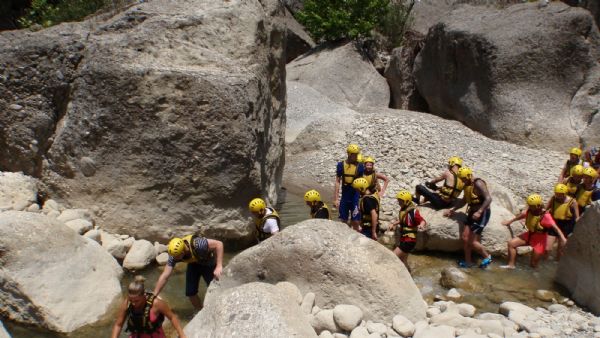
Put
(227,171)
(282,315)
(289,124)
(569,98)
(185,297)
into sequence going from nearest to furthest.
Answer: (282,315), (185,297), (227,171), (569,98), (289,124)

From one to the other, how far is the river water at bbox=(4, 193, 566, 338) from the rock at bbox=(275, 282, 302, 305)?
159 centimetres

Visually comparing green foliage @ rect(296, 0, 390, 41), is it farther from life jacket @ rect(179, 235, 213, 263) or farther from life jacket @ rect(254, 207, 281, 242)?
life jacket @ rect(179, 235, 213, 263)

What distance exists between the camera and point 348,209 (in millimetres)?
10094

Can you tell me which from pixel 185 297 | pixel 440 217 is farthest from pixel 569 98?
pixel 185 297

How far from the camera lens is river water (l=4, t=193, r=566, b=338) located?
21.8 feet

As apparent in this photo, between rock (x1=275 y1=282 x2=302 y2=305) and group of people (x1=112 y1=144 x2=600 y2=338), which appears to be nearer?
rock (x1=275 y1=282 x2=302 y2=305)

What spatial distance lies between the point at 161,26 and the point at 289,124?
294 inches

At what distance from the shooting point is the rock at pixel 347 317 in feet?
19.3

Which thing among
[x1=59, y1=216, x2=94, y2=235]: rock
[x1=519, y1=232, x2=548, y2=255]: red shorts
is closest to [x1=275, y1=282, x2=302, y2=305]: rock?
[x1=59, y1=216, x2=94, y2=235]: rock

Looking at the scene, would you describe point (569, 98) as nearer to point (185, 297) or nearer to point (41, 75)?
point (185, 297)

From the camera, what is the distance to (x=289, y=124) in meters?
16.2

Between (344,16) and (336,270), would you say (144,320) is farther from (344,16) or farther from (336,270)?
(344,16)

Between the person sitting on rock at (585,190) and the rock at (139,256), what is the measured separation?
24.6ft

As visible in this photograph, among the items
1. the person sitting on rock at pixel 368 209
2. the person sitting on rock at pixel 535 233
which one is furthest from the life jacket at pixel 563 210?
the person sitting on rock at pixel 368 209
